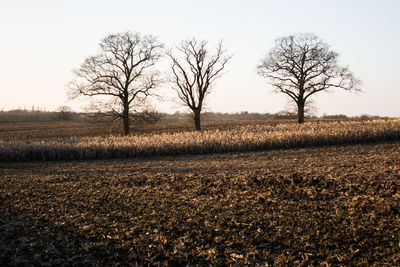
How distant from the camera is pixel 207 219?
577 centimetres

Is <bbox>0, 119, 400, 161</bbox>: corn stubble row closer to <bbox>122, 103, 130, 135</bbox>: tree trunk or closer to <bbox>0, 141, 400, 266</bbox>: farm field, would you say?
<bbox>0, 141, 400, 266</bbox>: farm field

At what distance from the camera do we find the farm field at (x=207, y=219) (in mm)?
4434

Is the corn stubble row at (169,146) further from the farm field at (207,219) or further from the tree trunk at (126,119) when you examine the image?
the tree trunk at (126,119)

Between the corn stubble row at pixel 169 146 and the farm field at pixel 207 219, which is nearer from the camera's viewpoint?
the farm field at pixel 207 219

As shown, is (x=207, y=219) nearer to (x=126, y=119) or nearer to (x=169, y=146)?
(x=169, y=146)

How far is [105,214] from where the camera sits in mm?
6258

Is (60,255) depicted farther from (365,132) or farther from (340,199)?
(365,132)

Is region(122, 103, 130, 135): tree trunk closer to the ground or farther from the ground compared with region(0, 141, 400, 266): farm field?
farther from the ground

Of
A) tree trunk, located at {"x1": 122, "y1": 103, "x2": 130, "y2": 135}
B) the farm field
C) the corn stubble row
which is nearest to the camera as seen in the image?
the farm field

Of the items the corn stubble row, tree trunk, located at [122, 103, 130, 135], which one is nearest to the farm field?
the corn stubble row

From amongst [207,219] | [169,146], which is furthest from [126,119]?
[207,219]

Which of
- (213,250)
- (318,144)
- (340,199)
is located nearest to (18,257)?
(213,250)

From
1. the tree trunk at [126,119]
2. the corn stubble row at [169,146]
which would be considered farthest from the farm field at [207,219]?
the tree trunk at [126,119]

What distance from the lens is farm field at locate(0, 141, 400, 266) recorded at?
443 centimetres
